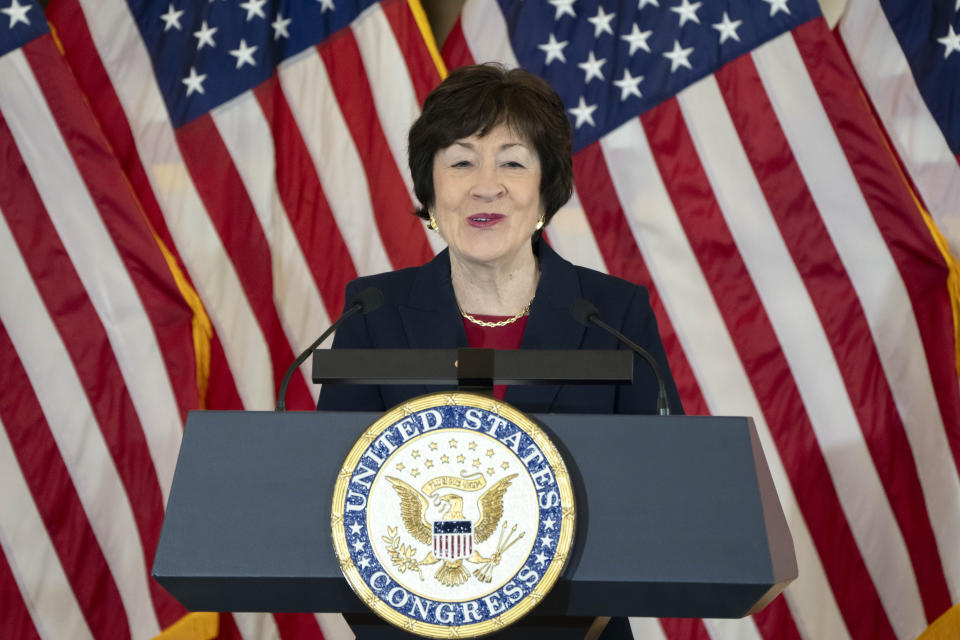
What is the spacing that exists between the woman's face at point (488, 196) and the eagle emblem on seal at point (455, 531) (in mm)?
723

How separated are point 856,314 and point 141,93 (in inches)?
102

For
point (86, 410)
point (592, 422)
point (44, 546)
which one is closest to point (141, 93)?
point (86, 410)

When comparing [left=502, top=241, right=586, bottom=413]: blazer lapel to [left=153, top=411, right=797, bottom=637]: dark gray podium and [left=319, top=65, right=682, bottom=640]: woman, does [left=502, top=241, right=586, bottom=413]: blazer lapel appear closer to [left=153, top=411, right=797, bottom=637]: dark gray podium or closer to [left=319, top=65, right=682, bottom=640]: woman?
[left=319, top=65, right=682, bottom=640]: woman

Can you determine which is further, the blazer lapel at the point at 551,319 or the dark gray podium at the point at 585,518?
the blazer lapel at the point at 551,319

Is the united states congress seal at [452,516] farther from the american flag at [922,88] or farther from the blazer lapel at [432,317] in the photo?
the american flag at [922,88]

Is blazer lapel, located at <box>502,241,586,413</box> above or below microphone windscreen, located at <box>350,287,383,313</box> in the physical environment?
below

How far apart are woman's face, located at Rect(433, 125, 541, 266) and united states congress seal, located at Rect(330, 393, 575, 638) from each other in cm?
67

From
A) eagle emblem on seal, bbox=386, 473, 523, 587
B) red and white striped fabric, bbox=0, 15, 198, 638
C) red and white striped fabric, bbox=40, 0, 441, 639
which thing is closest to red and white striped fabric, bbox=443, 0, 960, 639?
red and white striped fabric, bbox=40, 0, 441, 639

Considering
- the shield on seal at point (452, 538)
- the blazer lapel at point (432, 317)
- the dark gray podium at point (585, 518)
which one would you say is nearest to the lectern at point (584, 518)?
the dark gray podium at point (585, 518)

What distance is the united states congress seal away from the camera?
1.05 meters

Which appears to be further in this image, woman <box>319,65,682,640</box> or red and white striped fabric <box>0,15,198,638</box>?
red and white striped fabric <box>0,15,198,638</box>

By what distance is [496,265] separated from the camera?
1.77m

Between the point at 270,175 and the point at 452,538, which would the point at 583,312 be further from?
the point at 270,175

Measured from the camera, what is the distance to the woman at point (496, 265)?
67.4 inches
